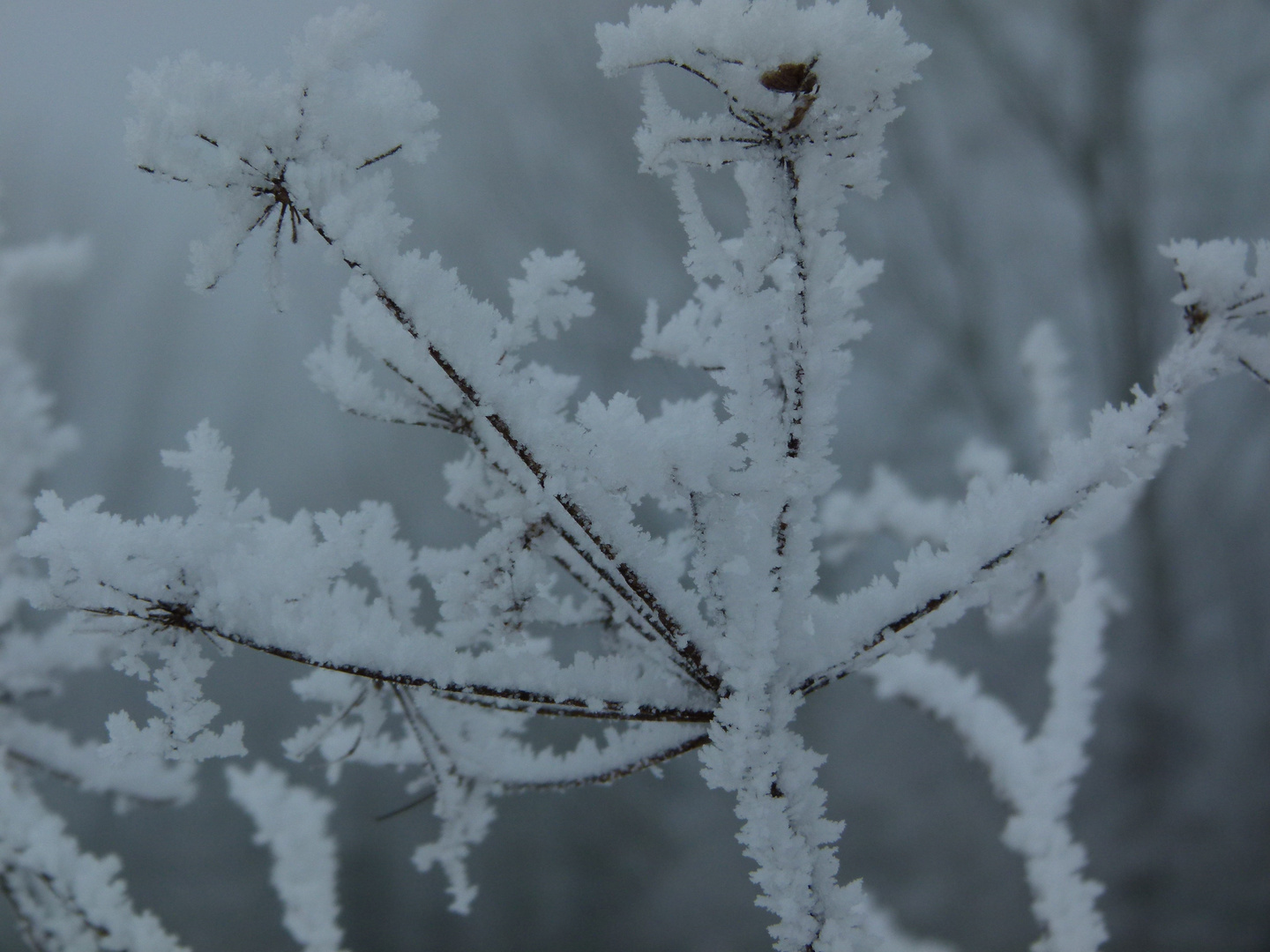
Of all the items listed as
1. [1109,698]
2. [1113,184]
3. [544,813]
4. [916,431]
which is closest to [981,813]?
[1109,698]

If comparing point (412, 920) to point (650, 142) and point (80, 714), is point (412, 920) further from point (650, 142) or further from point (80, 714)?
point (650, 142)

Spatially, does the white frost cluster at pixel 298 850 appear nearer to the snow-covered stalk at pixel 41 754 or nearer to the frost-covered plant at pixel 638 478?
the snow-covered stalk at pixel 41 754

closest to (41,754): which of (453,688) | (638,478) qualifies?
(453,688)

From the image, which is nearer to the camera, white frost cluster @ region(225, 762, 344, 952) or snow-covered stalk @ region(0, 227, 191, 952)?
snow-covered stalk @ region(0, 227, 191, 952)

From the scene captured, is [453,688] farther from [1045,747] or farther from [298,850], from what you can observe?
[1045,747]

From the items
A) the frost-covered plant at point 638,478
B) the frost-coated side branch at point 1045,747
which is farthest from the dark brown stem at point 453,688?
the frost-coated side branch at point 1045,747

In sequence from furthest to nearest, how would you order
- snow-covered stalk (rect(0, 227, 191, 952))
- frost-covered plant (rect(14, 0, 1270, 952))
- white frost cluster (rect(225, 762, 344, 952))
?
white frost cluster (rect(225, 762, 344, 952)), snow-covered stalk (rect(0, 227, 191, 952)), frost-covered plant (rect(14, 0, 1270, 952))

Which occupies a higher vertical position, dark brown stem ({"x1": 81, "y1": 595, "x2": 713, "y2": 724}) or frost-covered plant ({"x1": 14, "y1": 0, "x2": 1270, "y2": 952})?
frost-covered plant ({"x1": 14, "y1": 0, "x2": 1270, "y2": 952})

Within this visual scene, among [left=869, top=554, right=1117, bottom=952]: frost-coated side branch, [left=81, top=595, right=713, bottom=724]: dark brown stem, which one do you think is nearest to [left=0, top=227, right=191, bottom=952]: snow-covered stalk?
[left=81, top=595, right=713, bottom=724]: dark brown stem

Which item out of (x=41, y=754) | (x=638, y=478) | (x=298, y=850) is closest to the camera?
(x=638, y=478)

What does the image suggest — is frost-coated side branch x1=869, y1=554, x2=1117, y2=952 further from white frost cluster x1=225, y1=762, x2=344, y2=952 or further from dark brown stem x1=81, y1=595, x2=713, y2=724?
white frost cluster x1=225, y1=762, x2=344, y2=952
